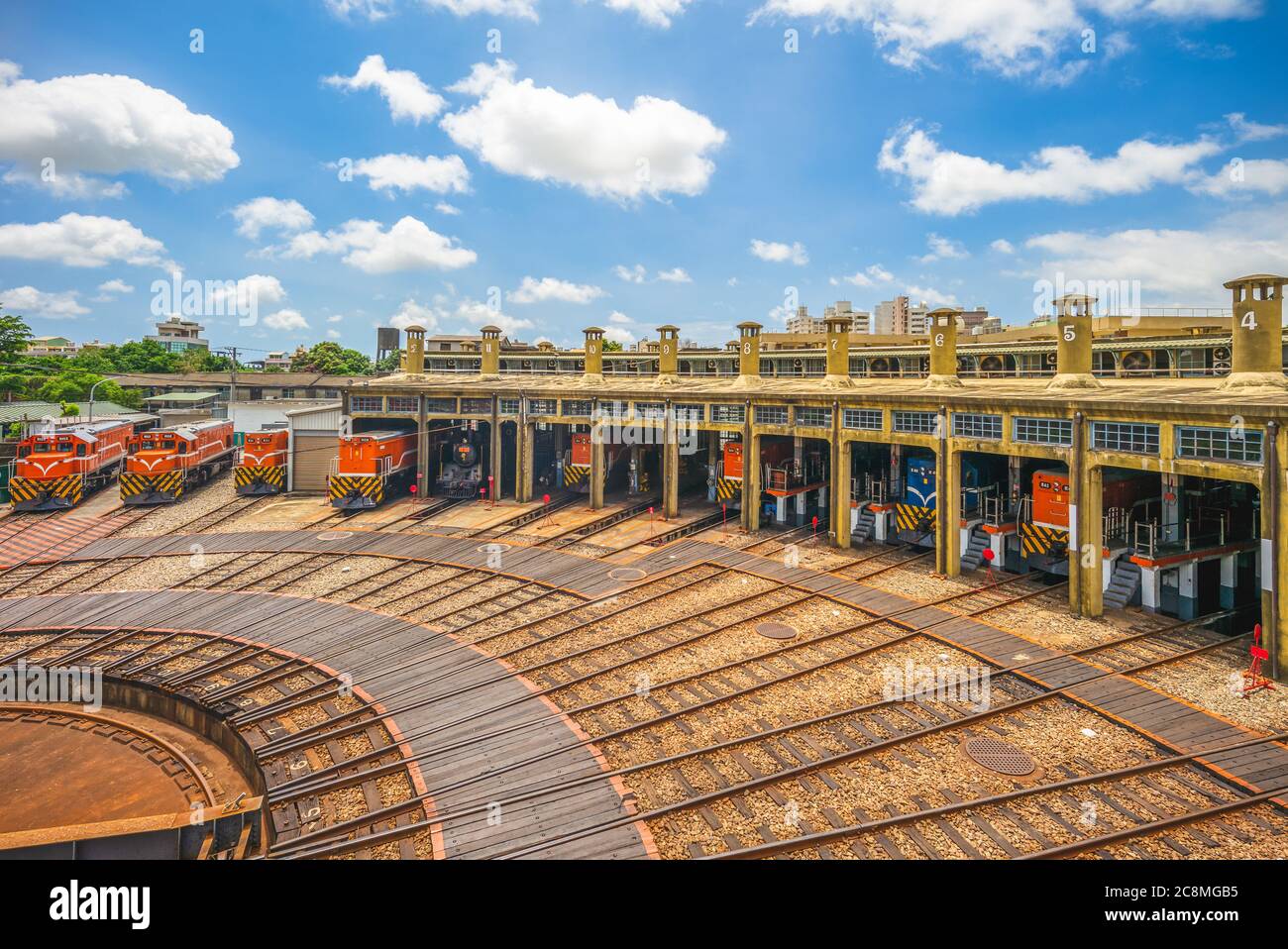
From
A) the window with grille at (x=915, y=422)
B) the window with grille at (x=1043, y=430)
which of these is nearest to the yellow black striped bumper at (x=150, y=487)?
the window with grille at (x=915, y=422)

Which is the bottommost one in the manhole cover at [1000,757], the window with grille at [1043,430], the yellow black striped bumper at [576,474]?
the manhole cover at [1000,757]

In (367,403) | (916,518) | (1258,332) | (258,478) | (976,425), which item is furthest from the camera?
(367,403)

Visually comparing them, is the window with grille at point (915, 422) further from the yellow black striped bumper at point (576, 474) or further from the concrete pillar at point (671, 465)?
the yellow black striped bumper at point (576, 474)

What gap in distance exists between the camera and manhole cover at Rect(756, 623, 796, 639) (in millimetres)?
20875

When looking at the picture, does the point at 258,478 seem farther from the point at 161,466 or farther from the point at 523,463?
the point at 523,463

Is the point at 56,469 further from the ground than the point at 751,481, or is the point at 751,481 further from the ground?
the point at 56,469

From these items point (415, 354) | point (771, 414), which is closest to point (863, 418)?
point (771, 414)

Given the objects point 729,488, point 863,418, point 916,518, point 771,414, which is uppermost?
point 771,414

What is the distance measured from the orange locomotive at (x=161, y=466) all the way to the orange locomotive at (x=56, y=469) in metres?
2.21

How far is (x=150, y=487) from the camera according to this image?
40000 millimetres

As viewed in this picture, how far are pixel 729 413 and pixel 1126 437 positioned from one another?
55.7 ft

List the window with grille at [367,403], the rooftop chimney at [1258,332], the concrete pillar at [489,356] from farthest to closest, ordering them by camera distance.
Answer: the concrete pillar at [489,356] → the window with grille at [367,403] → the rooftop chimney at [1258,332]

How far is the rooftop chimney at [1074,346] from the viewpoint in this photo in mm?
24125

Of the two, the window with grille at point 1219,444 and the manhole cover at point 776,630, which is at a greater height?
the window with grille at point 1219,444
